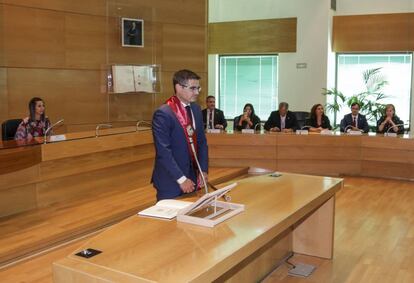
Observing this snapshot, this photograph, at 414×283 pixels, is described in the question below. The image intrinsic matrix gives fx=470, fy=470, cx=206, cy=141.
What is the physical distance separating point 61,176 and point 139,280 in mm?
3317

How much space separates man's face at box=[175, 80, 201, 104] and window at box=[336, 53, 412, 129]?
7.27m

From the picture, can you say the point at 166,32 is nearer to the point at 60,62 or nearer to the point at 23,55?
the point at 60,62

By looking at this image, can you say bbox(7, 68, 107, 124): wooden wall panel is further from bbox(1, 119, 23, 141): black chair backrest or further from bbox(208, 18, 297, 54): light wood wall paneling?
bbox(208, 18, 297, 54): light wood wall paneling

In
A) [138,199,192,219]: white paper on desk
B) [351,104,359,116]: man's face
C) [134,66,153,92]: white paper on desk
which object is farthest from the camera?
[351,104,359,116]: man's face

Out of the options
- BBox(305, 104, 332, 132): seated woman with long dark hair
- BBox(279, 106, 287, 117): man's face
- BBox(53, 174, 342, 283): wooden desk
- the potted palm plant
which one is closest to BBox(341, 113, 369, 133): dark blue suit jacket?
BBox(305, 104, 332, 132): seated woman with long dark hair

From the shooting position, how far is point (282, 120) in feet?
25.5

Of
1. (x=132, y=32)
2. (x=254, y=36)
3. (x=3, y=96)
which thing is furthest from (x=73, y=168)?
(x=254, y=36)

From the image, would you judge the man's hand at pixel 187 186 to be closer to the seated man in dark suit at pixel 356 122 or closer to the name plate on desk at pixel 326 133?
the name plate on desk at pixel 326 133

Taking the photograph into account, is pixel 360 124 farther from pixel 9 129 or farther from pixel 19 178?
pixel 19 178

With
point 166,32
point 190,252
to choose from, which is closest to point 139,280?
point 190,252

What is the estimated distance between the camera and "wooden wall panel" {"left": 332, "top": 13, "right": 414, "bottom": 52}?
9.12m

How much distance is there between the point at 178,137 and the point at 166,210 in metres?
0.71

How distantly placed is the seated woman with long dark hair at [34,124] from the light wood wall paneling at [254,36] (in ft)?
18.6

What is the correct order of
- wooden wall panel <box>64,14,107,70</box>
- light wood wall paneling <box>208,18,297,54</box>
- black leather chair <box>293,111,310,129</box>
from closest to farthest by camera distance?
wooden wall panel <box>64,14,107,70</box> → black leather chair <box>293,111,310,129</box> → light wood wall paneling <box>208,18,297,54</box>
